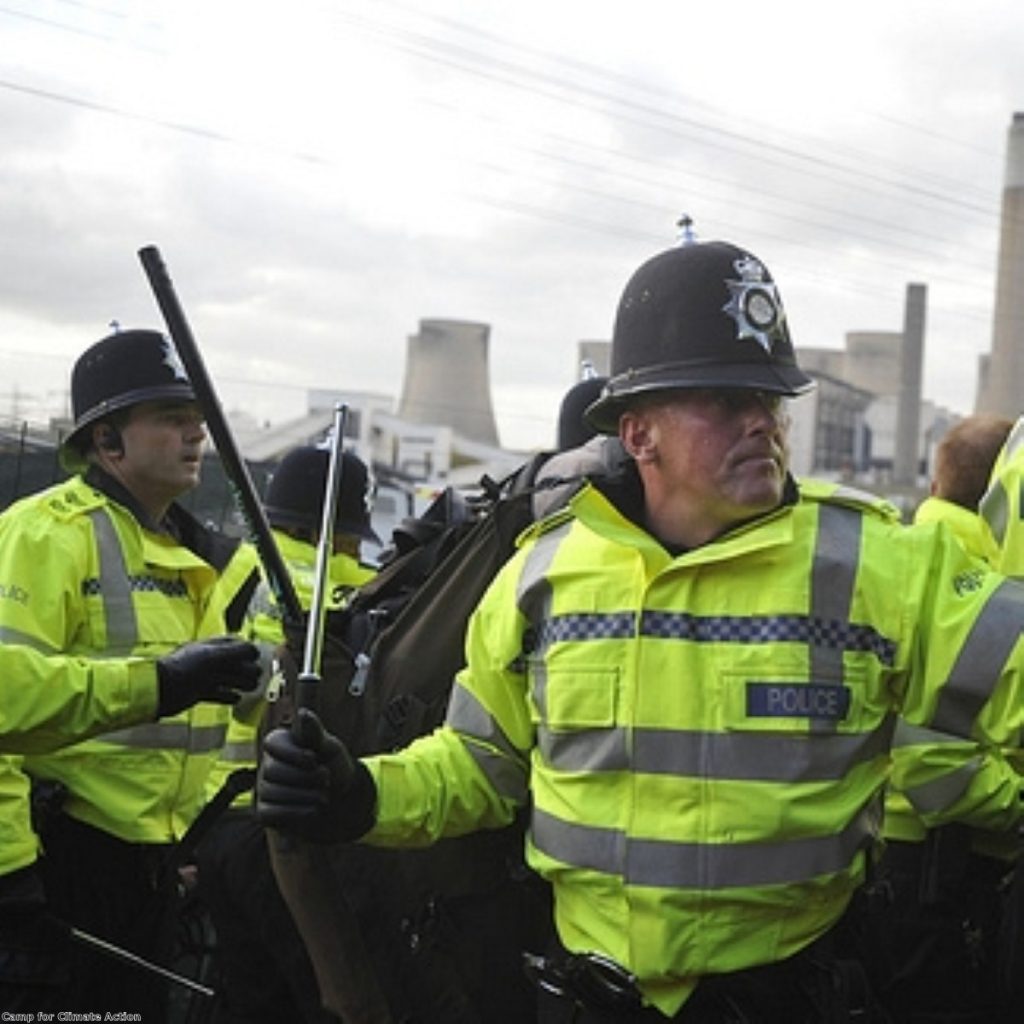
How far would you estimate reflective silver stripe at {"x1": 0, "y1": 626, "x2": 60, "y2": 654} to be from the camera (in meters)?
4.02

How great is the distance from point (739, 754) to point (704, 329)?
740 mm

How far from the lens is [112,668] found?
3770 millimetres

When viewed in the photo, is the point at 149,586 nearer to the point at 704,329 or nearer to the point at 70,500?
the point at 70,500

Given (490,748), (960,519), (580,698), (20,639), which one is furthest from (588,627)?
(960,519)

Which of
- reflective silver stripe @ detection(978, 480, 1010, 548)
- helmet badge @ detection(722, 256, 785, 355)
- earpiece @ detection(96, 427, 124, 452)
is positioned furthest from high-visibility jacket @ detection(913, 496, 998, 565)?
earpiece @ detection(96, 427, 124, 452)

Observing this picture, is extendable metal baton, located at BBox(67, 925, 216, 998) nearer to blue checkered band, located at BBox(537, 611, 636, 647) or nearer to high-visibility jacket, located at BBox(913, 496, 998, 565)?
blue checkered band, located at BBox(537, 611, 636, 647)

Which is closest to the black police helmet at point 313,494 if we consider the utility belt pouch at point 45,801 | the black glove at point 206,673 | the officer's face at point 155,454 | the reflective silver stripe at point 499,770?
the officer's face at point 155,454

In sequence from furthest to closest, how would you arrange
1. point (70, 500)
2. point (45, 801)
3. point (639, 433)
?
point (70, 500) → point (45, 801) → point (639, 433)

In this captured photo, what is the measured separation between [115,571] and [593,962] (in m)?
2.04

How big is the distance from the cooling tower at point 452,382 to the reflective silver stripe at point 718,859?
5149 cm

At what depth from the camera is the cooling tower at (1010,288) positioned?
44.7 metres

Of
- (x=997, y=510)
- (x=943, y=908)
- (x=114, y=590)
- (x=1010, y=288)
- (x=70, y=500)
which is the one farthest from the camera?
(x=1010, y=288)

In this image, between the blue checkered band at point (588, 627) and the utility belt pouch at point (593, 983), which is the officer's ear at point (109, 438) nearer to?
the blue checkered band at point (588, 627)

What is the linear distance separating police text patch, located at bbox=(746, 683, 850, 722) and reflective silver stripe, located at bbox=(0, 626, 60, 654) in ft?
6.62
